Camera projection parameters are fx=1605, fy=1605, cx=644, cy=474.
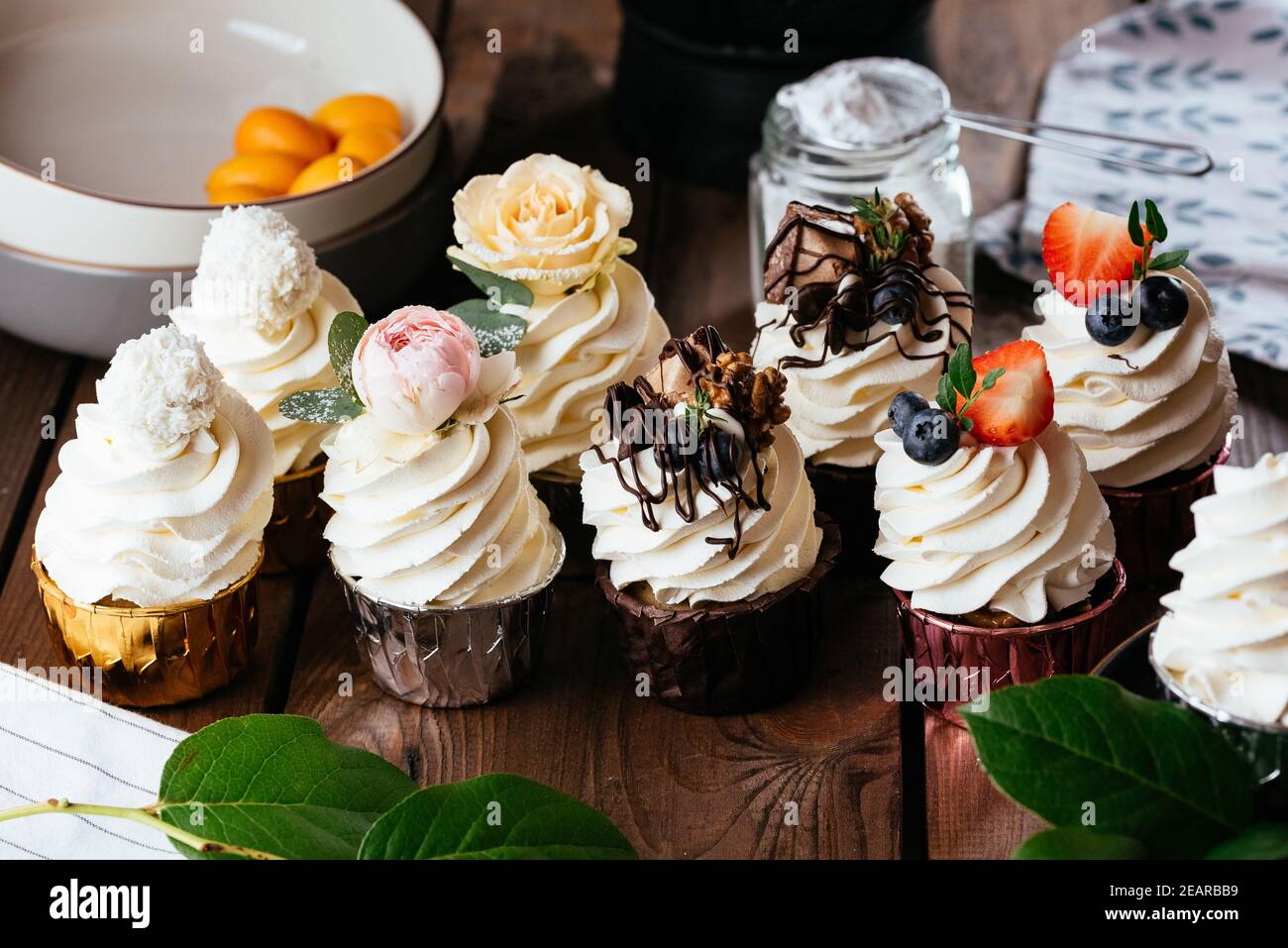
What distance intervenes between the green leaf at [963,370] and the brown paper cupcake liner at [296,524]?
0.60 metres

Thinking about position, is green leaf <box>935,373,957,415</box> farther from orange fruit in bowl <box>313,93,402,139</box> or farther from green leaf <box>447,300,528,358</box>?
orange fruit in bowl <box>313,93,402,139</box>

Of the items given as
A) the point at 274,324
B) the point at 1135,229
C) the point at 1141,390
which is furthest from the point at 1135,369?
the point at 274,324

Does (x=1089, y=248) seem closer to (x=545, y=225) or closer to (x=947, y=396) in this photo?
(x=947, y=396)

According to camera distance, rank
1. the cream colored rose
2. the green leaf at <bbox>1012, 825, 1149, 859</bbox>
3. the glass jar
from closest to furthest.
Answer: the green leaf at <bbox>1012, 825, 1149, 859</bbox>, the cream colored rose, the glass jar

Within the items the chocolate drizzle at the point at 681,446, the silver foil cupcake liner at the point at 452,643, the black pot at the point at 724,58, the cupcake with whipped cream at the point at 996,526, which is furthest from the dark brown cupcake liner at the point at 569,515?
the black pot at the point at 724,58

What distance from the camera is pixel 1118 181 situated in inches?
84.6

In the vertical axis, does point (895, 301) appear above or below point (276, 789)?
above

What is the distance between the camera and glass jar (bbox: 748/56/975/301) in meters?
1.85

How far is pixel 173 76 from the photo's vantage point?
2.14 meters

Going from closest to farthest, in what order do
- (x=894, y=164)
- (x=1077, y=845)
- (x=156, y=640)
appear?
(x=1077, y=845), (x=156, y=640), (x=894, y=164)

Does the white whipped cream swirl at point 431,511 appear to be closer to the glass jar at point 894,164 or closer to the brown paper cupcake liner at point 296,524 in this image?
the brown paper cupcake liner at point 296,524

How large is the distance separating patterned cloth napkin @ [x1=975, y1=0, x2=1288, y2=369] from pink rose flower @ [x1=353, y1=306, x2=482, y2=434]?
3.15 feet

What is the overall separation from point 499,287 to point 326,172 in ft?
1.64

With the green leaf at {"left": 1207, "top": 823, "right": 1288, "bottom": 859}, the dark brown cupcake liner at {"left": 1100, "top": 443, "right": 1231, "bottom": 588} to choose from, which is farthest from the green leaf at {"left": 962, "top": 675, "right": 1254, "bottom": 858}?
the dark brown cupcake liner at {"left": 1100, "top": 443, "right": 1231, "bottom": 588}
